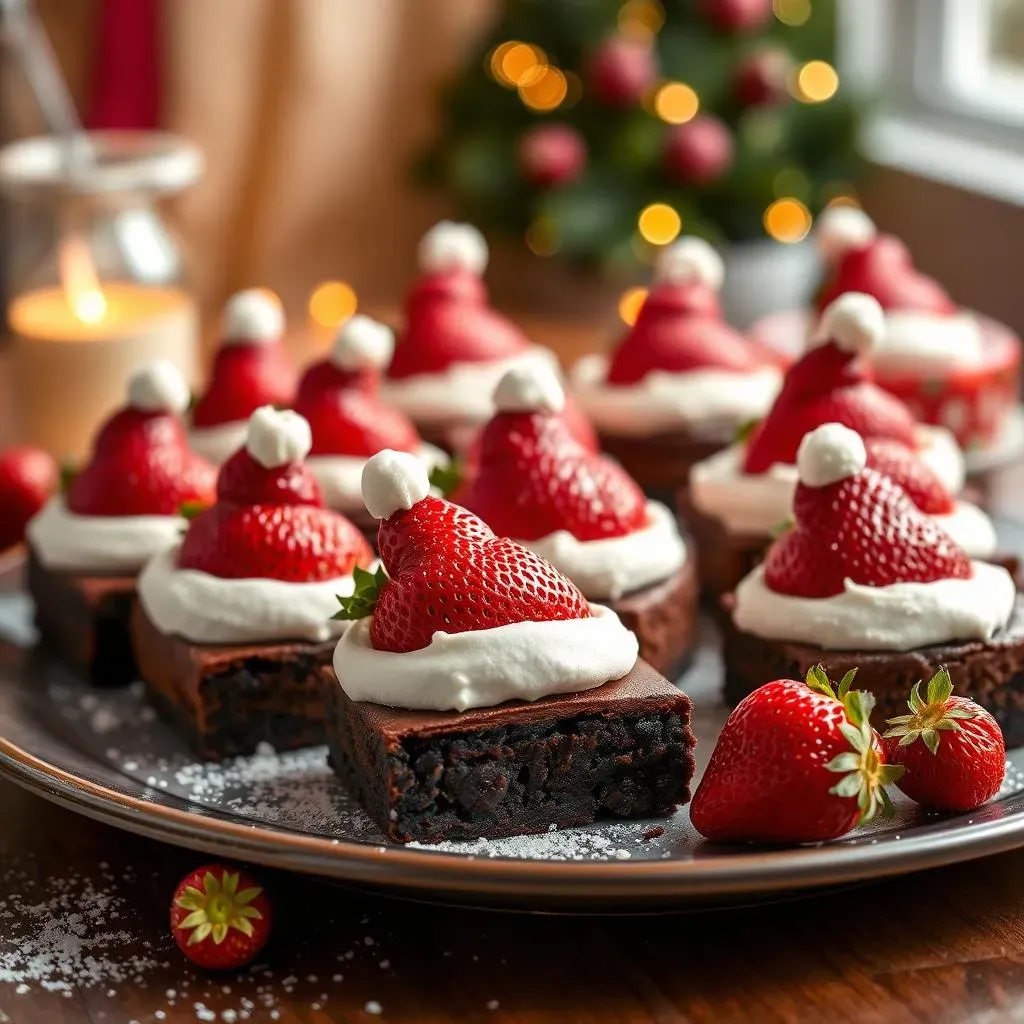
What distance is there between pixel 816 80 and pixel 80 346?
1.55 meters

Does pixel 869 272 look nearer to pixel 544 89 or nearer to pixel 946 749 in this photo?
pixel 544 89

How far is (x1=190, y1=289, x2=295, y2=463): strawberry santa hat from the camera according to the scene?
247 cm

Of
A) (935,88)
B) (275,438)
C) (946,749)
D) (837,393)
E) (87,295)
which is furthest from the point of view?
(935,88)

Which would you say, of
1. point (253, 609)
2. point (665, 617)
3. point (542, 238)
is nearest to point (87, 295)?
point (542, 238)

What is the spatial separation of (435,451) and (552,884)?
42.0 inches

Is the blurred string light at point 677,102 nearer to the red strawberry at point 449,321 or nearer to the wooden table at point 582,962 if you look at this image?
the red strawberry at point 449,321

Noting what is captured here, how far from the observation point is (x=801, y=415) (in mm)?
2150

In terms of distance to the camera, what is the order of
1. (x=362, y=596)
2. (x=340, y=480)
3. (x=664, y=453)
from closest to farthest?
(x=362, y=596)
(x=340, y=480)
(x=664, y=453)

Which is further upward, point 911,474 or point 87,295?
point 911,474

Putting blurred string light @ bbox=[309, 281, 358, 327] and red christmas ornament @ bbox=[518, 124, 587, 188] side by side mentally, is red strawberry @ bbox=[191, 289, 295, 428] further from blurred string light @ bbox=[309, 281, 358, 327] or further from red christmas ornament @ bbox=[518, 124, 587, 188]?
blurred string light @ bbox=[309, 281, 358, 327]

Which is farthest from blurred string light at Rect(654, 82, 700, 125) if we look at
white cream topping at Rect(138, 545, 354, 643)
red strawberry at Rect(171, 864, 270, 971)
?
red strawberry at Rect(171, 864, 270, 971)

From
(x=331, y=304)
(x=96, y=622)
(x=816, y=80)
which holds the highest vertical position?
(x=816, y=80)

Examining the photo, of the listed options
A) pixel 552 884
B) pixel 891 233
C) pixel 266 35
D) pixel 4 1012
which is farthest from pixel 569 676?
pixel 266 35

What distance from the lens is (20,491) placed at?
2633mm
